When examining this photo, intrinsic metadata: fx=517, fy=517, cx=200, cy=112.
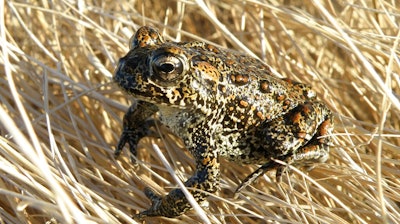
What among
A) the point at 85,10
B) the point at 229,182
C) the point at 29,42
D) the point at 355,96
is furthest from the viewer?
the point at 355,96

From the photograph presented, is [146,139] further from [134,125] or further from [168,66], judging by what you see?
[168,66]

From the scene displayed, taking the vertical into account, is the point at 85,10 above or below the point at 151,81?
above

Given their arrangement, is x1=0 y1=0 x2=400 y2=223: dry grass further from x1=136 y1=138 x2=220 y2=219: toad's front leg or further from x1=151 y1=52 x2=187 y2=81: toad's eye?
x1=151 y1=52 x2=187 y2=81: toad's eye

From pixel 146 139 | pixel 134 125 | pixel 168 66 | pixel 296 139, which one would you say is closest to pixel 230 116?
pixel 296 139

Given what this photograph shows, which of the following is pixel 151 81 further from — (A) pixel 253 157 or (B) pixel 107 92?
(B) pixel 107 92

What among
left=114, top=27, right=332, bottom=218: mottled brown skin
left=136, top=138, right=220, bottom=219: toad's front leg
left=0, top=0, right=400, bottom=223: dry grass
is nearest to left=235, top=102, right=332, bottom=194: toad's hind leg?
left=114, top=27, right=332, bottom=218: mottled brown skin

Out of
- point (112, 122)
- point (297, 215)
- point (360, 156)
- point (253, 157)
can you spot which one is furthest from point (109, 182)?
point (360, 156)
